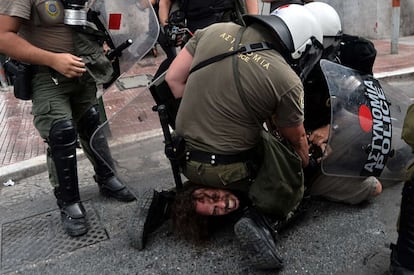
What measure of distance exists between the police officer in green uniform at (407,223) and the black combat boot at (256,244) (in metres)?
0.56

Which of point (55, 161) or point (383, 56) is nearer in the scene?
point (55, 161)

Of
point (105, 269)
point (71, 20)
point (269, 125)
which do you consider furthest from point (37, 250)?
point (269, 125)

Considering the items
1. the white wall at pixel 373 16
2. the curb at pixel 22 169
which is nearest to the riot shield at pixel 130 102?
the curb at pixel 22 169

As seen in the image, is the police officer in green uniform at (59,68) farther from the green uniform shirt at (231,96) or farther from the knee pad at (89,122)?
the green uniform shirt at (231,96)

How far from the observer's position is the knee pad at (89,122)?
2891 millimetres

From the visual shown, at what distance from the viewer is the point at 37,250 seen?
258 centimetres

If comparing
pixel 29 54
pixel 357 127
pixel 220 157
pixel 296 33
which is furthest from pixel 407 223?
pixel 29 54

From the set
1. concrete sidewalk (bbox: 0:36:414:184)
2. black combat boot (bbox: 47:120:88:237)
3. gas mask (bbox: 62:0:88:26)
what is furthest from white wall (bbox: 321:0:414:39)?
black combat boot (bbox: 47:120:88:237)

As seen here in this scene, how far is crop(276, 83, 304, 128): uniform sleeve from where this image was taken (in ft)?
6.65

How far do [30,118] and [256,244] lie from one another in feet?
14.3

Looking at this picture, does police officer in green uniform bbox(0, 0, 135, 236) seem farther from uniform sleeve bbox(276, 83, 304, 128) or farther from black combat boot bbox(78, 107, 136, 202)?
uniform sleeve bbox(276, 83, 304, 128)

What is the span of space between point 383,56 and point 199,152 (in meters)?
6.38

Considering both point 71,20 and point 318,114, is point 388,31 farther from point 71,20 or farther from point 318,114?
point 71,20

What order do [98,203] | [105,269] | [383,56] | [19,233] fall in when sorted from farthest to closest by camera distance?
1. [383,56]
2. [98,203]
3. [19,233]
4. [105,269]
